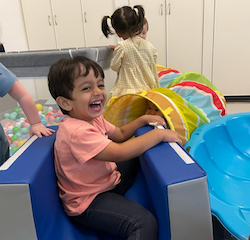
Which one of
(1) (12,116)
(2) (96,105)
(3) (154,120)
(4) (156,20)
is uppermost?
(4) (156,20)

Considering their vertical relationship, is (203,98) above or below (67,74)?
below

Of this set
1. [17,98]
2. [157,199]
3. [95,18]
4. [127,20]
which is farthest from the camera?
[95,18]

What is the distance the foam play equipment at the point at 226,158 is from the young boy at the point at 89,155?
353 millimetres

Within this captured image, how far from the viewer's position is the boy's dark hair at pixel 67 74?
2.58ft

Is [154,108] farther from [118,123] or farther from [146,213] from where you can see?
[146,213]

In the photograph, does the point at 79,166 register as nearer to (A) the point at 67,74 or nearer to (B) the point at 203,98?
(A) the point at 67,74

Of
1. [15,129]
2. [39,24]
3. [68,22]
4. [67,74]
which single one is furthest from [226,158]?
[39,24]

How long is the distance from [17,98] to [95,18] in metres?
2.50

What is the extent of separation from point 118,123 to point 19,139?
2.61ft

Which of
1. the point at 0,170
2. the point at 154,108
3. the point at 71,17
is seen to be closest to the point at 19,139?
the point at 154,108

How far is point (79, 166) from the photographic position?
0.81 meters

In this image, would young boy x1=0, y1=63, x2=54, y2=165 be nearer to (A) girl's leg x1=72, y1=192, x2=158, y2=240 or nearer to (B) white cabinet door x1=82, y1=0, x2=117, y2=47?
(A) girl's leg x1=72, y1=192, x2=158, y2=240

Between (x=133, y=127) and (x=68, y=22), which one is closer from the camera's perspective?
(x=133, y=127)

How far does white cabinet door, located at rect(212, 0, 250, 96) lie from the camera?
9.55 ft
